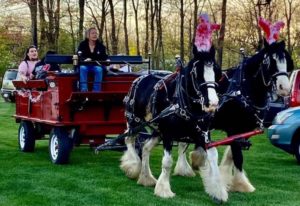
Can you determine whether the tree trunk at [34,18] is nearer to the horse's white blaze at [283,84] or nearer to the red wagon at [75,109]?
the red wagon at [75,109]

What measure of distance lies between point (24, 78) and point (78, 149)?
193 cm

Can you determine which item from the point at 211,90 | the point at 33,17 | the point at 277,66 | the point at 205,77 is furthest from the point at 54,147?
the point at 33,17

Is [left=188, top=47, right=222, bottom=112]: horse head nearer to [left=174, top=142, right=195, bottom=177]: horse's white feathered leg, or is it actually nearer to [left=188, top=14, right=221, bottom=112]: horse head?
[left=188, top=14, right=221, bottom=112]: horse head

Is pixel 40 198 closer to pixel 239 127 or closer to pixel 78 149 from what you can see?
pixel 239 127

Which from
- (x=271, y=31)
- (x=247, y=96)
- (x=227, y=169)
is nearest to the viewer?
(x=271, y=31)

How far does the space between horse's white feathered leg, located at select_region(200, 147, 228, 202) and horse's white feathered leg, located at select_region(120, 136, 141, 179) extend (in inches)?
68.6

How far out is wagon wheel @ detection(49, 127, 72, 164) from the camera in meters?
10.1

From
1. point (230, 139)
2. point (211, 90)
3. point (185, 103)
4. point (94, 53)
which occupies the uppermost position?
point (94, 53)

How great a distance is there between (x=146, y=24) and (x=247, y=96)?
2786cm

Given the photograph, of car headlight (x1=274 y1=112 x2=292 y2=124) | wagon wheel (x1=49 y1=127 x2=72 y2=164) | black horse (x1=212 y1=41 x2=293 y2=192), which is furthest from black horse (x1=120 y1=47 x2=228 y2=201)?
car headlight (x1=274 y1=112 x2=292 y2=124)

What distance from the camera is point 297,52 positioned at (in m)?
40.7

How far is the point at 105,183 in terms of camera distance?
860 centimetres

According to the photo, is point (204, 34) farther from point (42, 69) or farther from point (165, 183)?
point (42, 69)

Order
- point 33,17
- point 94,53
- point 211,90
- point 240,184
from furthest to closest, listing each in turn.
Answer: point 33,17, point 94,53, point 240,184, point 211,90
